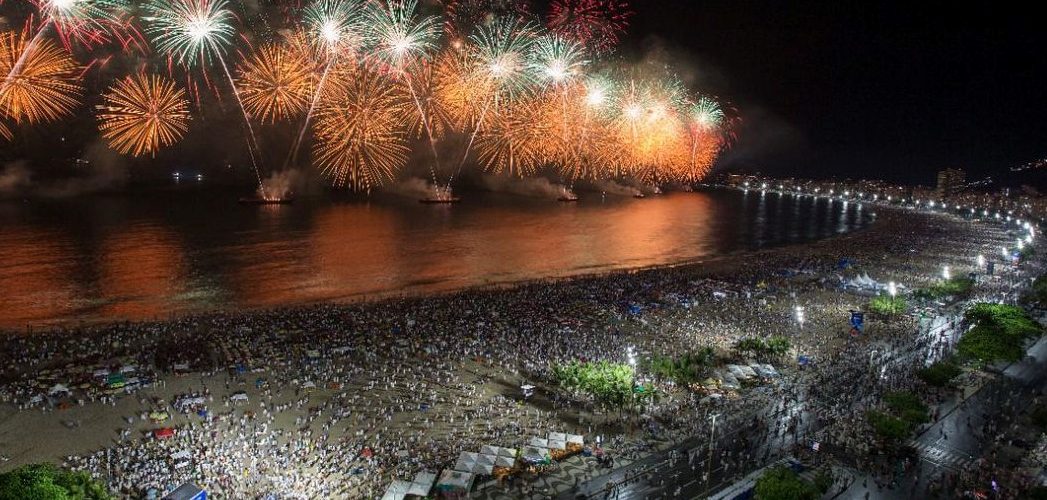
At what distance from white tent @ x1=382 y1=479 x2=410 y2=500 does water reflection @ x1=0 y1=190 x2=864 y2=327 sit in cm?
2677

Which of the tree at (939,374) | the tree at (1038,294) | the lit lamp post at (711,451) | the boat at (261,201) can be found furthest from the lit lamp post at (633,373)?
the boat at (261,201)

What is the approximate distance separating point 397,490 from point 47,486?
7.11 metres

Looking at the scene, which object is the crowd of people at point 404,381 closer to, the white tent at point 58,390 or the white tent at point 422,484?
the white tent at point 58,390

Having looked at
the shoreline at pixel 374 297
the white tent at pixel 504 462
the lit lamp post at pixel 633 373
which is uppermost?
the lit lamp post at pixel 633 373

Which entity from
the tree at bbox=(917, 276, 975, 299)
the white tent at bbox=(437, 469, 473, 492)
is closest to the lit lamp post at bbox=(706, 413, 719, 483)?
the white tent at bbox=(437, 469, 473, 492)

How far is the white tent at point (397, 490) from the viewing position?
1614 centimetres

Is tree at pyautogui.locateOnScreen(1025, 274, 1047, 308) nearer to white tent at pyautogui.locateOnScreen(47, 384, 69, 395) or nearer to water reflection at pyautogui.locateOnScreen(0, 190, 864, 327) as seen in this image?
water reflection at pyautogui.locateOnScreen(0, 190, 864, 327)

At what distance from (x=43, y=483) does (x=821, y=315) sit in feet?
111

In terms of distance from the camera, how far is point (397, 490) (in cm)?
1634

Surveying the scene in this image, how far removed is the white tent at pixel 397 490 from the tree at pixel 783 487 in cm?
843

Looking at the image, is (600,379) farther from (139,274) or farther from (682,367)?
(139,274)

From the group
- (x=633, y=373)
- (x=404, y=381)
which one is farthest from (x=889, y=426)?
(x=404, y=381)

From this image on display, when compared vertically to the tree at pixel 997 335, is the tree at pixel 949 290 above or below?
below

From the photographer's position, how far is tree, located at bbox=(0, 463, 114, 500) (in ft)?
42.0
